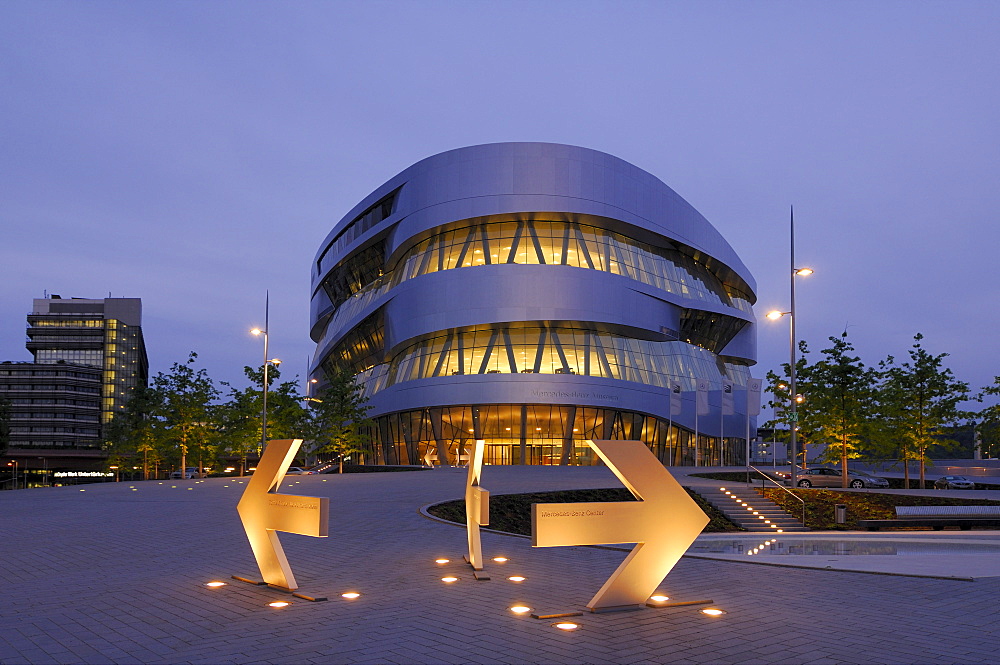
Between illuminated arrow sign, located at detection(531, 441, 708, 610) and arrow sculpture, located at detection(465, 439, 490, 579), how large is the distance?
105 inches

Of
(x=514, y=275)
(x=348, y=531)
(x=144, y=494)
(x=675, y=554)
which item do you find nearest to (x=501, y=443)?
(x=514, y=275)

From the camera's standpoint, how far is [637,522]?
916cm

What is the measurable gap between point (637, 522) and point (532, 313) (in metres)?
49.2

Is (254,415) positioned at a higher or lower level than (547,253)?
lower

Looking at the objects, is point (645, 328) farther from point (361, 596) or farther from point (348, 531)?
point (361, 596)

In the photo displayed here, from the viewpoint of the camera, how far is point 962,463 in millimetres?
73500

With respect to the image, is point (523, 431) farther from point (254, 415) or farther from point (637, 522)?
point (637, 522)

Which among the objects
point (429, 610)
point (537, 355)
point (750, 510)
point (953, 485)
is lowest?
point (953, 485)

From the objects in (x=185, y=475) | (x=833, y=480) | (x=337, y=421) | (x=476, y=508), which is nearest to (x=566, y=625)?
(x=476, y=508)

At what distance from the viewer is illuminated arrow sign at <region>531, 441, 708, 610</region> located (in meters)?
8.78

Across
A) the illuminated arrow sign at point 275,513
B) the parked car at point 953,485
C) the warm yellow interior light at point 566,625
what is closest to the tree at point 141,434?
the illuminated arrow sign at point 275,513

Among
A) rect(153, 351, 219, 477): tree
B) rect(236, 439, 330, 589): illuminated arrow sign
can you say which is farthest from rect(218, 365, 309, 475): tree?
rect(236, 439, 330, 589): illuminated arrow sign

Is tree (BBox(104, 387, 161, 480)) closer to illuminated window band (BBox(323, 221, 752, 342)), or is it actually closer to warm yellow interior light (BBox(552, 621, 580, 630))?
illuminated window band (BBox(323, 221, 752, 342))

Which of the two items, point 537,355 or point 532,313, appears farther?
point 537,355
